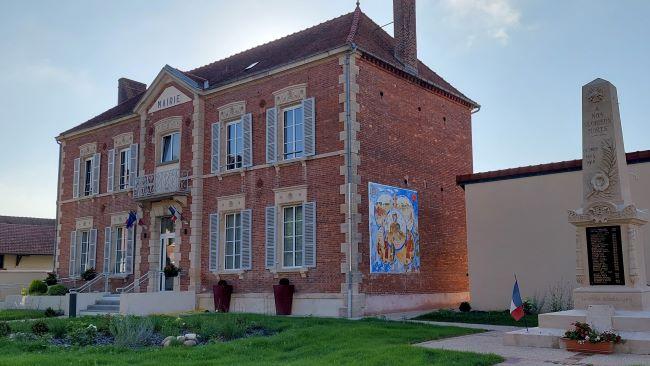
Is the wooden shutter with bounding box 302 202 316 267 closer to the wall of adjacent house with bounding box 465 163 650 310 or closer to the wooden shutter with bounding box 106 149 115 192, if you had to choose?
the wall of adjacent house with bounding box 465 163 650 310

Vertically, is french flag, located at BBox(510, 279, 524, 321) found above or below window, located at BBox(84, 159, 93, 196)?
below

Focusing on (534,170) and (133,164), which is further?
(133,164)

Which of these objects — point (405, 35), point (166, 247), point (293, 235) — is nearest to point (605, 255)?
point (293, 235)

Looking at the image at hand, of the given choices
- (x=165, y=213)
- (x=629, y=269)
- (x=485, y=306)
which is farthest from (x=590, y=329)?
(x=165, y=213)

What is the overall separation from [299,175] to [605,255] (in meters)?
9.28

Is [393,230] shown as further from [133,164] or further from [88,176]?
[88,176]

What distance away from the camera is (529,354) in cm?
1013

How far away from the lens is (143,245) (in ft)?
75.5

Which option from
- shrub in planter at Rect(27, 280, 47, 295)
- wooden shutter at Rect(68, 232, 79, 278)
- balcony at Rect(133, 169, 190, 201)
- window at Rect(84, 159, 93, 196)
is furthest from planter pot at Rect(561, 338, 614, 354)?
window at Rect(84, 159, 93, 196)

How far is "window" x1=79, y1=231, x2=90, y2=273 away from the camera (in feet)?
84.5

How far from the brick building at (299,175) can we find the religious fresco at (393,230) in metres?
0.06

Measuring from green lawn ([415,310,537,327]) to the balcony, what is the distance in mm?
9337

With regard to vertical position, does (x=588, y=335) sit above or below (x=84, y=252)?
below

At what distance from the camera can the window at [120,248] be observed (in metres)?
24.0
